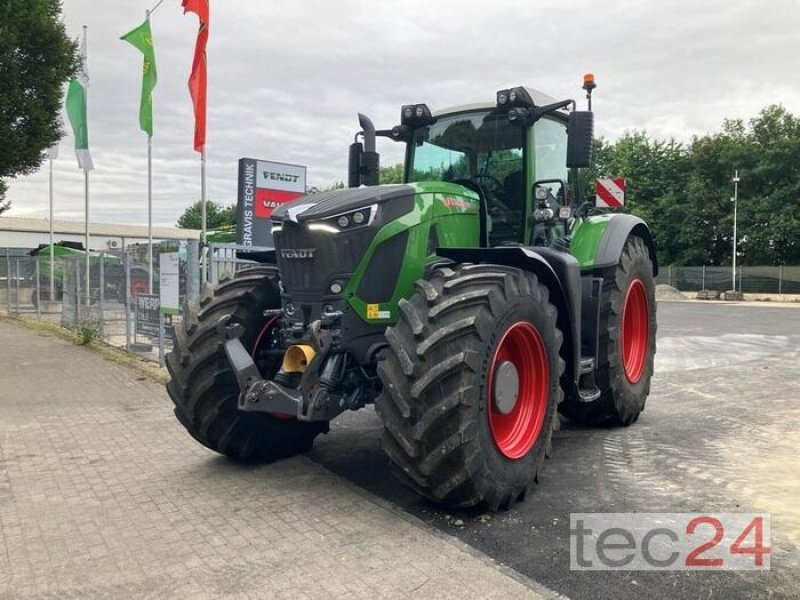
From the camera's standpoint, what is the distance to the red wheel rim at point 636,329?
22.5 feet

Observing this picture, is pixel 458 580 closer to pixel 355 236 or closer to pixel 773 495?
pixel 355 236

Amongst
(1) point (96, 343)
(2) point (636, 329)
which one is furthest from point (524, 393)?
(1) point (96, 343)

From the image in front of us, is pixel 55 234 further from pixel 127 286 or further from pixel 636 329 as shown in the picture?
pixel 636 329

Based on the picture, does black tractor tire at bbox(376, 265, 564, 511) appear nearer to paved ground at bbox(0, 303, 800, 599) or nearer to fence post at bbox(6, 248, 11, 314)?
paved ground at bbox(0, 303, 800, 599)

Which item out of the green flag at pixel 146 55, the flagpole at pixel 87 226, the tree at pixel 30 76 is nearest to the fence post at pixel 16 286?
the flagpole at pixel 87 226

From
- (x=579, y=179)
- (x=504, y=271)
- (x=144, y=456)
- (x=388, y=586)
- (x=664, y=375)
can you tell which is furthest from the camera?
(x=664, y=375)

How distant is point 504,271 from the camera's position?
4.26m

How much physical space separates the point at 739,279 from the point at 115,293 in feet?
117

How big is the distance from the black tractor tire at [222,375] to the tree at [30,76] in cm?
963

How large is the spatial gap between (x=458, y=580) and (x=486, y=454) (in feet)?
2.71

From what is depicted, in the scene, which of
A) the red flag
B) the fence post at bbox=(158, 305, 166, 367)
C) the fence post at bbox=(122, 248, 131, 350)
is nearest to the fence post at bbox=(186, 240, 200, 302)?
the fence post at bbox=(158, 305, 166, 367)

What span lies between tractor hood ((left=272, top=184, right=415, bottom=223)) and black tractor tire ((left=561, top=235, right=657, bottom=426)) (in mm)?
2427

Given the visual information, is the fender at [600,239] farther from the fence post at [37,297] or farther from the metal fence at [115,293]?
the fence post at [37,297]

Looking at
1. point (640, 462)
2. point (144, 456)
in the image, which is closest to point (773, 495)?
point (640, 462)
